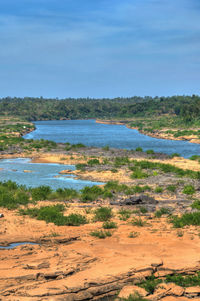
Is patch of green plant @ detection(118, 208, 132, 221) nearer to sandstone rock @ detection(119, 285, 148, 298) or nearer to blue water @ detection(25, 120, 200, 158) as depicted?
sandstone rock @ detection(119, 285, 148, 298)

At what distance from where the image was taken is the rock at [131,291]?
1123 cm

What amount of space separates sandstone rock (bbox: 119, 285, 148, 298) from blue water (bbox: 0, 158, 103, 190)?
17.2 meters

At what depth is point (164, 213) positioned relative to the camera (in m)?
20.0

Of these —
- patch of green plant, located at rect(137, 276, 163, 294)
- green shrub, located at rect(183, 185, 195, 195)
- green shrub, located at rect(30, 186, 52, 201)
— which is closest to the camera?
patch of green plant, located at rect(137, 276, 163, 294)

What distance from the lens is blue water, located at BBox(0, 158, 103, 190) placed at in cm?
3061

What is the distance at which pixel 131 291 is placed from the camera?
37.5 ft

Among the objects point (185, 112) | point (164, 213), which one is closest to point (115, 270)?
point (164, 213)

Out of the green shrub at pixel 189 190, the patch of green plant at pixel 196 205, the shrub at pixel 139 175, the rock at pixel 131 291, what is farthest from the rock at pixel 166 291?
the shrub at pixel 139 175

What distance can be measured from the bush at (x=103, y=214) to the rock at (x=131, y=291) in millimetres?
7355

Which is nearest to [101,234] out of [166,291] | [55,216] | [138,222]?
[138,222]

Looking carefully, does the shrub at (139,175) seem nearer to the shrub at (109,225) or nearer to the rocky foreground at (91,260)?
the rocky foreground at (91,260)

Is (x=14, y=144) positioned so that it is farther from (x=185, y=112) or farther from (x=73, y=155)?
(x=185, y=112)

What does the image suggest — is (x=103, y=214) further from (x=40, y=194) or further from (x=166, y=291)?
(x=166, y=291)

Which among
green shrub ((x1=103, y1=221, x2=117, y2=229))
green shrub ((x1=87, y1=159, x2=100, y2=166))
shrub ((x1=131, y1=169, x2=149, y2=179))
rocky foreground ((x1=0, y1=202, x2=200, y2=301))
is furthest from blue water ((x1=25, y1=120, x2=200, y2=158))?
rocky foreground ((x1=0, y1=202, x2=200, y2=301))
